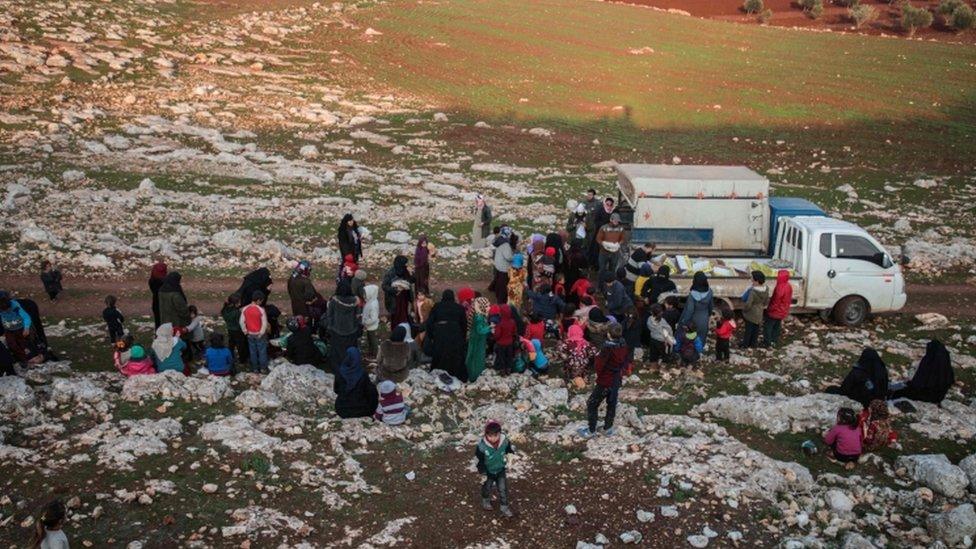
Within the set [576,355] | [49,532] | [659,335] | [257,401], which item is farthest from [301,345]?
[49,532]

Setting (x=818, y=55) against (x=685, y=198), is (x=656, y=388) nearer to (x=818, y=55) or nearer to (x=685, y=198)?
(x=685, y=198)

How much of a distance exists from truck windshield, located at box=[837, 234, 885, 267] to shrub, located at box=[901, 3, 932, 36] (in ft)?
173

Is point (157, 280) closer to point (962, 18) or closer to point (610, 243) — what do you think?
point (610, 243)

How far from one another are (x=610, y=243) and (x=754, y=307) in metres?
3.58

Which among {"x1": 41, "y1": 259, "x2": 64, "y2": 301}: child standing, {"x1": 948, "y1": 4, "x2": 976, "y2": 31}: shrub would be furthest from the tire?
{"x1": 948, "y1": 4, "x2": 976, "y2": 31}: shrub

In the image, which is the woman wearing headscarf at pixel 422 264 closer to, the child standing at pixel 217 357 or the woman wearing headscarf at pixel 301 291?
the woman wearing headscarf at pixel 301 291

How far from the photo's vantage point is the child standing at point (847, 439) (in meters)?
11.8

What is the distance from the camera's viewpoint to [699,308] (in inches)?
607

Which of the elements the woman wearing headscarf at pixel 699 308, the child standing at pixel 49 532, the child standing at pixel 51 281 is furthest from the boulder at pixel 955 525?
the child standing at pixel 51 281

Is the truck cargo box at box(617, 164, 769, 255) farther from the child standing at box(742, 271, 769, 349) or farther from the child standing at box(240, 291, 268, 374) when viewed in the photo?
the child standing at box(240, 291, 268, 374)

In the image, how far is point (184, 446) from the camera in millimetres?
11586

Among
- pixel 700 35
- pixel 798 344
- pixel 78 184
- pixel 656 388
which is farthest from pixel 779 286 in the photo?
pixel 700 35

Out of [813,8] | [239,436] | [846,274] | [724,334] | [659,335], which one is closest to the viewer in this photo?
[239,436]

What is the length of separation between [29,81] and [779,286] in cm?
3182
